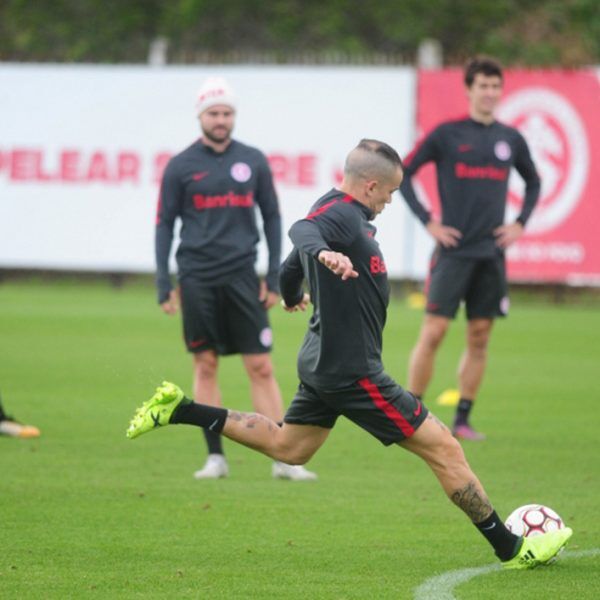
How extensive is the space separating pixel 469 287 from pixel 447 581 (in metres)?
4.64

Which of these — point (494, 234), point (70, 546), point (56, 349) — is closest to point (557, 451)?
point (494, 234)

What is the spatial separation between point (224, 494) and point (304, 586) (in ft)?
7.35

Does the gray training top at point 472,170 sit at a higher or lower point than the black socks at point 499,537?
higher

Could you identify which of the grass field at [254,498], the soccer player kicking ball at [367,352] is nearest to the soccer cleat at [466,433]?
the grass field at [254,498]

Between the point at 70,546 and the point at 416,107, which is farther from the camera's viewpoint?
the point at 416,107

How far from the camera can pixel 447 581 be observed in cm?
659

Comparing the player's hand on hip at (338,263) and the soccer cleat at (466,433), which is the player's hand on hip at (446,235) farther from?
the player's hand on hip at (338,263)

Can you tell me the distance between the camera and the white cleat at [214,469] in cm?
927

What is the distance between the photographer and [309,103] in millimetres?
22375

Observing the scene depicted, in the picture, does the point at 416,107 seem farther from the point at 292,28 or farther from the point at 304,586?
the point at 304,586

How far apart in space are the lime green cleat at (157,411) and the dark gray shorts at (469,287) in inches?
162

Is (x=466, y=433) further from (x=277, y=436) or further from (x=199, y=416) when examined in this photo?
(x=199, y=416)

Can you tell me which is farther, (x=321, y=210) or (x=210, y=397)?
(x=210, y=397)

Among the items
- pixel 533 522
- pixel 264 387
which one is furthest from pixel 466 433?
pixel 533 522
